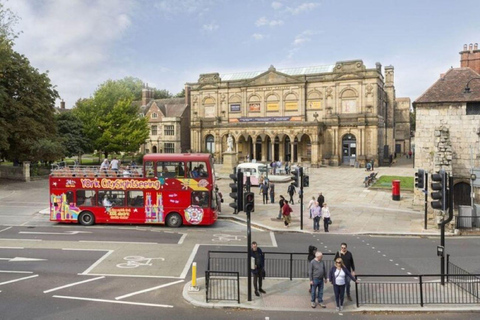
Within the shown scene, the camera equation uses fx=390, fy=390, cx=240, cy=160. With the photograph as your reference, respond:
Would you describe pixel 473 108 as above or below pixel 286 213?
above

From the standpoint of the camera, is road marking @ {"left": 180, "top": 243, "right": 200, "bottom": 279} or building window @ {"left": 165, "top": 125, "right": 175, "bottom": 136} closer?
road marking @ {"left": 180, "top": 243, "right": 200, "bottom": 279}

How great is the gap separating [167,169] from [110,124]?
130 ft

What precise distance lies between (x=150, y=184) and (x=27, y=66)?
29.9 m

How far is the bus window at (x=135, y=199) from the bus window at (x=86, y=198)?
2.16 m

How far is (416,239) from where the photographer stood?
1942 centimetres

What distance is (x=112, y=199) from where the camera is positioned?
22.0 meters

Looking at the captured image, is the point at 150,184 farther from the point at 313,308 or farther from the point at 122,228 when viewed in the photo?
the point at 313,308

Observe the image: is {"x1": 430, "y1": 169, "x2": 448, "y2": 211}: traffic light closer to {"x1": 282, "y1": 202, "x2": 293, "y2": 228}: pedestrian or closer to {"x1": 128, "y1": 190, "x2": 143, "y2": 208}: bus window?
{"x1": 282, "y1": 202, "x2": 293, "y2": 228}: pedestrian

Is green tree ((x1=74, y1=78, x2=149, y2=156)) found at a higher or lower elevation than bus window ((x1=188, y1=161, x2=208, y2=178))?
higher

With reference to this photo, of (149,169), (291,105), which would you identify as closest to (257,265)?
(149,169)

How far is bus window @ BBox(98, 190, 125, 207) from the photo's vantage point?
71.8 ft

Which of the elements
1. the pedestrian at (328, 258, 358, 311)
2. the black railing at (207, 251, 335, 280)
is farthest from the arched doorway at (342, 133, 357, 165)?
the pedestrian at (328, 258, 358, 311)

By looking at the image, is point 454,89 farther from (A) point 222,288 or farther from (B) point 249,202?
(A) point 222,288

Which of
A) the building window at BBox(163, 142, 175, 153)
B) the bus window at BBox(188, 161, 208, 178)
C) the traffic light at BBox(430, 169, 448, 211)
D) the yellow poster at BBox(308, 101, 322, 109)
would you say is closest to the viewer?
the traffic light at BBox(430, 169, 448, 211)
